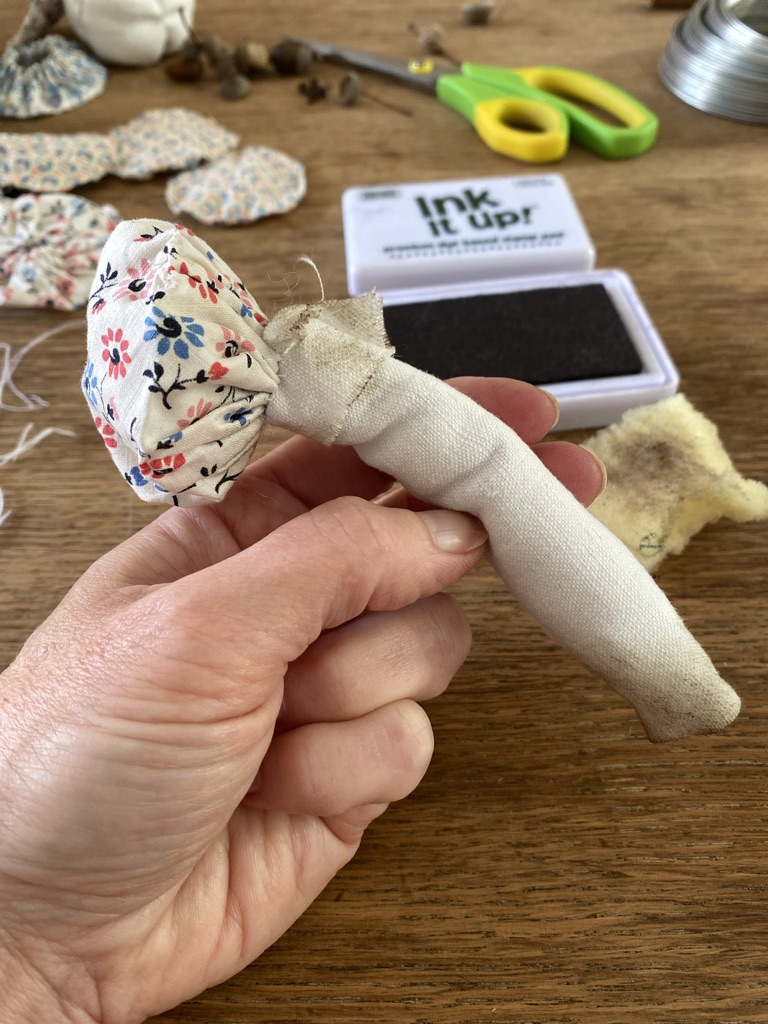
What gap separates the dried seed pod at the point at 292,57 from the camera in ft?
4.61

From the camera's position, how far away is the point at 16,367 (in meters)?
1.03

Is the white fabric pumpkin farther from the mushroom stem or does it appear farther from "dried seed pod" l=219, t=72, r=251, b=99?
the mushroom stem

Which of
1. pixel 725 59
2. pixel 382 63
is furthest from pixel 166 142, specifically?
pixel 725 59

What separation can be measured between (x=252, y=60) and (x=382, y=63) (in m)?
0.23

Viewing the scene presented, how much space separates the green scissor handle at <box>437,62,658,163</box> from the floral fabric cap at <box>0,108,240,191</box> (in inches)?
15.6

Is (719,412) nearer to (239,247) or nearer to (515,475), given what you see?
(515,475)

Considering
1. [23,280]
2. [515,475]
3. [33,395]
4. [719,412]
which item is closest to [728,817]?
[515,475]

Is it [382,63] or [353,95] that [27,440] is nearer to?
[353,95]

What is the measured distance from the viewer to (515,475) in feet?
1.89

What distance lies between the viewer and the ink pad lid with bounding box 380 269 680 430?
0.92 metres

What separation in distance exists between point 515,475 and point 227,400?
0.70ft

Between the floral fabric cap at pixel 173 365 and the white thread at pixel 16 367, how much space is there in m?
0.53

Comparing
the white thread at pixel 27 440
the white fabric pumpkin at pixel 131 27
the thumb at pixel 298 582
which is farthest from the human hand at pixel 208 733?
the white fabric pumpkin at pixel 131 27

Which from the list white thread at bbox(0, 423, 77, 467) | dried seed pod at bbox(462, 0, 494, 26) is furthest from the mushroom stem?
dried seed pod at bbox(462, 0, 494, 26)
